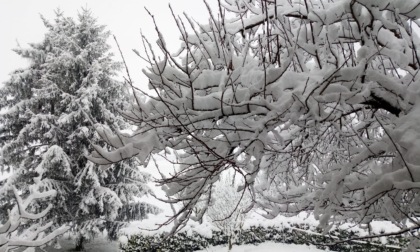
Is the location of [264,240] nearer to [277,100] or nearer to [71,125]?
[71,125]

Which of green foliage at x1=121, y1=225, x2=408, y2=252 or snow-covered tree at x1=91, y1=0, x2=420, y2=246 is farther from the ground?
snow-covered tree at x1=91, y1=0, x2=420, y2=246

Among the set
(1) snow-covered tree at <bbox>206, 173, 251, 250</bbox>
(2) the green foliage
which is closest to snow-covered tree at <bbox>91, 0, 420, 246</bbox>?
(2) the green foliage

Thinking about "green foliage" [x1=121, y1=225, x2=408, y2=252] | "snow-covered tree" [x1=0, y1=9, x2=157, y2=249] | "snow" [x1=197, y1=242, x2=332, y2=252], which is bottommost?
"snow" [x1=197, y1=242, x2=332, y2=252]

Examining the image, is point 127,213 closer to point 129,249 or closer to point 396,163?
point 129,249

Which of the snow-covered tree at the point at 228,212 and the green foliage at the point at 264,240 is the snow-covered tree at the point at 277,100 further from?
the snow-covered tree at the point at 228,212

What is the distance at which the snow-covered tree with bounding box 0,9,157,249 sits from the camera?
12.0m

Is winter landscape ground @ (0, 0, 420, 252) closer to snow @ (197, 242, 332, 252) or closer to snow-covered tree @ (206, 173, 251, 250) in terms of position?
snow @ (197, 242, 332, 252)

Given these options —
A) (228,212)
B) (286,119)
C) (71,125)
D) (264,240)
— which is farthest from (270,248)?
(286,119)

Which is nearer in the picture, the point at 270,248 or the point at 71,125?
the point at 71,125

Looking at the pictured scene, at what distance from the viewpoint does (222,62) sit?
212 centimetres

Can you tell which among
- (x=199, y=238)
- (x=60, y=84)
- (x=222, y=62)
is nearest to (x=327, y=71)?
(x=222, y=62)

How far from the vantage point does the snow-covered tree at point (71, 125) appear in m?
12.0

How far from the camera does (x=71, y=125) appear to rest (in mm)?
13055

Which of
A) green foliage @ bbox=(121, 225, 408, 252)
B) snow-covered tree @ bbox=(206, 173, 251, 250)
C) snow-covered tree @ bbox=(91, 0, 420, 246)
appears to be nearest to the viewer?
snow-covered tree @ bbox=(91, 0, 420, 246)
